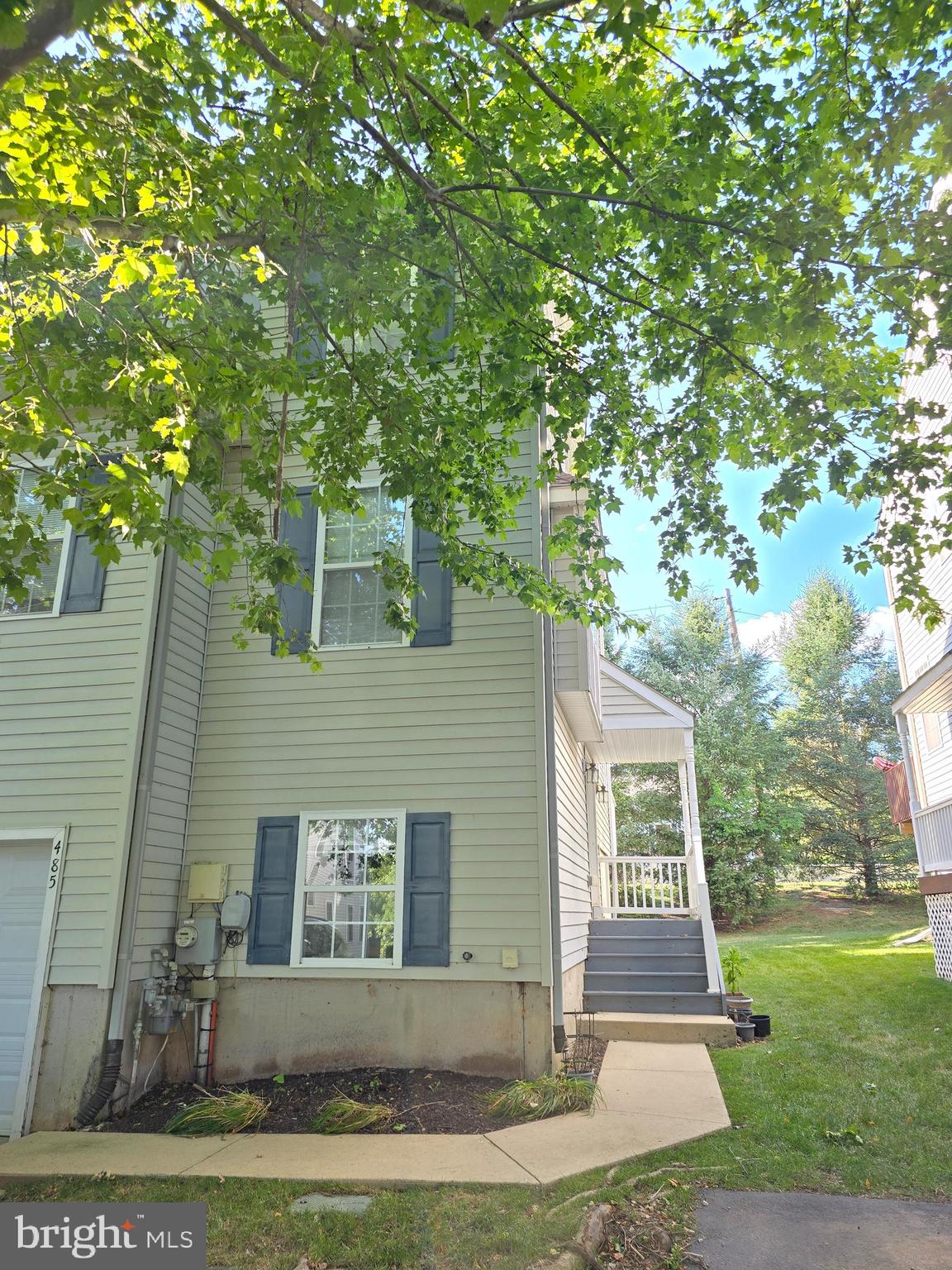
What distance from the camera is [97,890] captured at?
6.97 meters

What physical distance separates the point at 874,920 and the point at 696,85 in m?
20.5

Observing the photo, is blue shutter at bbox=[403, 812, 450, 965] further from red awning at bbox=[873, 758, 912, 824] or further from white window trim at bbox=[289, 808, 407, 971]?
red awning at bbox=[873, 758, 912, 824]

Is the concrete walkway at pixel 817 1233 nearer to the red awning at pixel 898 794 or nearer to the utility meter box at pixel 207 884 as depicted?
the utility meter box at pixel 207 884

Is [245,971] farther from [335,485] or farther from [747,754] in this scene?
[747,754]

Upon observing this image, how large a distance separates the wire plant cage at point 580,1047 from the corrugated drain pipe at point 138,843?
3547 millimetres

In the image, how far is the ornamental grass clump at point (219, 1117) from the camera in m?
5.89

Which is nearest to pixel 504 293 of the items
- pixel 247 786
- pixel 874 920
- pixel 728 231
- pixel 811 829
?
pixel 728 231

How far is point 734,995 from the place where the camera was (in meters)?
9.43

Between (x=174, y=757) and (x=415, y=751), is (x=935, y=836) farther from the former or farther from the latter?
(x=174, y=757)

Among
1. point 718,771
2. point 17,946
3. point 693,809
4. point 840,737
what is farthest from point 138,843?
point 840,737

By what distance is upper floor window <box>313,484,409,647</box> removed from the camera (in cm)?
805

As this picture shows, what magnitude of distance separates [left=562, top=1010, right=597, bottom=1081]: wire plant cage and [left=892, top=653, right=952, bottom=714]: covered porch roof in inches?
225

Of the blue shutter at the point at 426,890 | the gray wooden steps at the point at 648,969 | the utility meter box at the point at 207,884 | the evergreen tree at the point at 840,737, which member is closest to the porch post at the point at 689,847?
the gray wooden steps at the point at 648,969

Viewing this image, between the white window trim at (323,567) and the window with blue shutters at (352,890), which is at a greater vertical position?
the white window trim at (323,567)
